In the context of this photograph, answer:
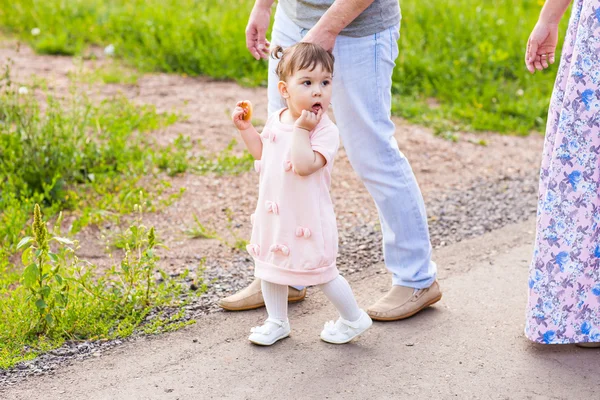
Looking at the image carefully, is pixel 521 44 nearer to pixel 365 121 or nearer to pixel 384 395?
pixel 365 121

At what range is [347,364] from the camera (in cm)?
336

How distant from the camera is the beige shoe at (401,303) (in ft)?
12.1

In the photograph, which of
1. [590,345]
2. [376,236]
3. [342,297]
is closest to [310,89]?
[342,297]

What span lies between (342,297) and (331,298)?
0.14ft

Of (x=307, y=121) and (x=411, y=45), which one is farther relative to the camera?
(x=411, y=45)

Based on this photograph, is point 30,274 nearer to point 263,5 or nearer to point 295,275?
point 295,275

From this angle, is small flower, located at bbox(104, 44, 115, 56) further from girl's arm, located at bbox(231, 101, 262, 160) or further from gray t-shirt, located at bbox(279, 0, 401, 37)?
girl's arm, located at bbox(231, 101, 262, 160)

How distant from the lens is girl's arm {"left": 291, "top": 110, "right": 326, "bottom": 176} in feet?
10.1

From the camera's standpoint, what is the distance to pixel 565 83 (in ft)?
11.0

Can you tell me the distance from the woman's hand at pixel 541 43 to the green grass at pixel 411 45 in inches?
111

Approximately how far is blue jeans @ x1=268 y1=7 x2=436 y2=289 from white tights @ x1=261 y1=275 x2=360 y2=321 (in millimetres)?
362

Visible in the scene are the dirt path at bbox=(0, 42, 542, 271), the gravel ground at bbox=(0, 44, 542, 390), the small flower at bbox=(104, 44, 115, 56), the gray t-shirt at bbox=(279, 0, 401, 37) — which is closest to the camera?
the gray t-shirt at bbox=(279, 0, 401, 37)

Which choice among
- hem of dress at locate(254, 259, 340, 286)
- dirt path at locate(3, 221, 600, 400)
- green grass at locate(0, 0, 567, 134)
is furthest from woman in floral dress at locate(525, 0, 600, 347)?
green grass at locate(0, 0, 567, 134)

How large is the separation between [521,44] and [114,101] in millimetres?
3354
